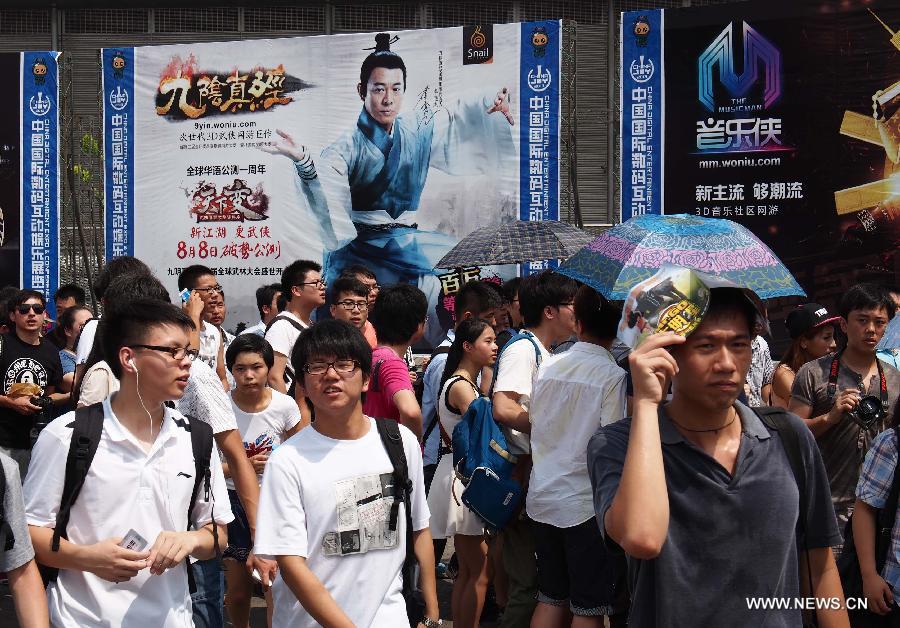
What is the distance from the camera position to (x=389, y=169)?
11.9 m

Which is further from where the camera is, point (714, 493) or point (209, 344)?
point (209, 344)

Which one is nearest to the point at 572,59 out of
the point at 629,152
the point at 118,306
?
the point at 629,152

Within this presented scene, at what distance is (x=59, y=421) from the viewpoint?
3.27 metres

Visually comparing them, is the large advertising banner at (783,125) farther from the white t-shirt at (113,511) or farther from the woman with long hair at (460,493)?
the white t-shirt at (113,511)

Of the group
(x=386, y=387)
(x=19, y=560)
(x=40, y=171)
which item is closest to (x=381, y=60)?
(x=40, y=171)

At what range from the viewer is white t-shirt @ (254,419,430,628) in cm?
319

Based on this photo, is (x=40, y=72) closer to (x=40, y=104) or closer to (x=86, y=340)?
(x=40, y=104)

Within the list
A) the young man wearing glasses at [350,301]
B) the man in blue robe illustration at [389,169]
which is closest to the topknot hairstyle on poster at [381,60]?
the man in blue robe illustration at [389,169]

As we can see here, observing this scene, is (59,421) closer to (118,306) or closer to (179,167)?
(118,306)

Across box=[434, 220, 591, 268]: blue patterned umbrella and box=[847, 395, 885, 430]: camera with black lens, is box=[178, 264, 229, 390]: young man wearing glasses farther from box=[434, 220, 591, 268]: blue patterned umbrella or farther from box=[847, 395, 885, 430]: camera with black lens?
box=[847, 395, 885, 430]: camera with black lens

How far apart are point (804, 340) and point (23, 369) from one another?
5.55 m

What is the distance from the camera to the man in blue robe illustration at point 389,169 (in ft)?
38.1

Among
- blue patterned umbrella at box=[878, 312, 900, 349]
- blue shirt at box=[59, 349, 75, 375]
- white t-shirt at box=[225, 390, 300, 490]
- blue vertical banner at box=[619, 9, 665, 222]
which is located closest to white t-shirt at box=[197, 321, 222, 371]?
white t-shirt at box=[225, 390, 300, 490]

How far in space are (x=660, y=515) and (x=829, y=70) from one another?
365 inches
